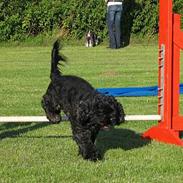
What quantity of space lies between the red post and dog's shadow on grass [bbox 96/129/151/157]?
308 mm

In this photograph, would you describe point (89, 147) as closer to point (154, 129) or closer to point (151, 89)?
point (154, 129)

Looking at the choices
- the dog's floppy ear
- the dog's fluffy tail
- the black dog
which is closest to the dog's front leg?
the black dog

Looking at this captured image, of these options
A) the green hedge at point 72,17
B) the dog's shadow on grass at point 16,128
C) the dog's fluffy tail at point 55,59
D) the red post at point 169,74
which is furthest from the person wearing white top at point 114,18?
the red post at point 169,74

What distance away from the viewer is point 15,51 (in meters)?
19.0

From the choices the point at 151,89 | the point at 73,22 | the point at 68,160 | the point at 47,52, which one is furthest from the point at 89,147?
the point at 73,22

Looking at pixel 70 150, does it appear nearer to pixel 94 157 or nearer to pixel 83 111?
pixel 94 157

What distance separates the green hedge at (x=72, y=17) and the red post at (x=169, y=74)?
14.3 metres

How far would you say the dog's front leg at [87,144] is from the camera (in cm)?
545

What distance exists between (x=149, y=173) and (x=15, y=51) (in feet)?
47.0

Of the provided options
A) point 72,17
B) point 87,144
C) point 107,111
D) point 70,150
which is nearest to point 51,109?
point 70,150

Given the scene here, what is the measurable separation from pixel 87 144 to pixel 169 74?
4.45 ft

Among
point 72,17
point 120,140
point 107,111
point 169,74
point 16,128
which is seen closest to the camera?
point 107,111

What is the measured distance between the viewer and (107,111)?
528cm

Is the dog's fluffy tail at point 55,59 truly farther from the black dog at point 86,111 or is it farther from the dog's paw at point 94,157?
the dog's paw at point 94,157
